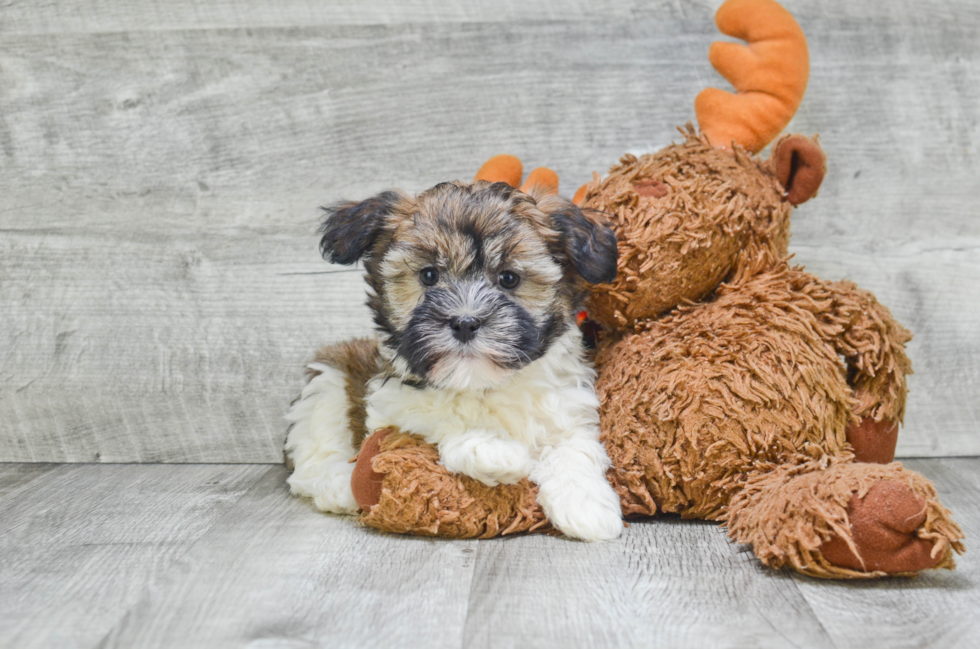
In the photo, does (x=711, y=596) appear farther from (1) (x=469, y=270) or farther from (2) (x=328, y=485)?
(2) (x=328, y=485)

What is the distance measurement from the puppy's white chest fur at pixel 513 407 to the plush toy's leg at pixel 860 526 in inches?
19.0

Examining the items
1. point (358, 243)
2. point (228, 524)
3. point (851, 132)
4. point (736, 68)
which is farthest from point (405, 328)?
point (851, 132)

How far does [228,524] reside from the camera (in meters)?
1.91

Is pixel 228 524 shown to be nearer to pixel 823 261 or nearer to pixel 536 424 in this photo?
pixel 536 424

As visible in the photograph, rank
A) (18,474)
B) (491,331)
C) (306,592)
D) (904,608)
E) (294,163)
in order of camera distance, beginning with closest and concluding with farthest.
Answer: (904,608)
(306,592)
(491,331)
(18,474)
(294,163)

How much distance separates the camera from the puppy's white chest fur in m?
1.78

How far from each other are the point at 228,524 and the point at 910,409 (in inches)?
78.1

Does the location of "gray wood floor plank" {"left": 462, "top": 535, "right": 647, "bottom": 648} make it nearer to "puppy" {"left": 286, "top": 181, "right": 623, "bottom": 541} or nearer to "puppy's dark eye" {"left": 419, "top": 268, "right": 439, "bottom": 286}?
"puppy" {"left": 286, "top": 181, "right": 623, "bottom": 541}

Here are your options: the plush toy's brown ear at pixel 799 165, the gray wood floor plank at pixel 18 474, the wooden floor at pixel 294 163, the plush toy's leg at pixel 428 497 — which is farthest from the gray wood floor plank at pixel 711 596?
the gray wood floor plank at pixel 18 474

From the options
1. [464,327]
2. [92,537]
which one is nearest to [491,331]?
[464,327]

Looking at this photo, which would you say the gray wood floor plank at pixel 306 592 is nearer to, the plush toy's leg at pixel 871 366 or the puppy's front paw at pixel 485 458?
the puppy's front paw at pixel 485 458

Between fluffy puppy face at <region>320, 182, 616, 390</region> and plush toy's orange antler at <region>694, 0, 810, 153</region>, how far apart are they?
18.4 inches

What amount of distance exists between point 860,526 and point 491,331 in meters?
0.72

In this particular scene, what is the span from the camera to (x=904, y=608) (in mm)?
1381
